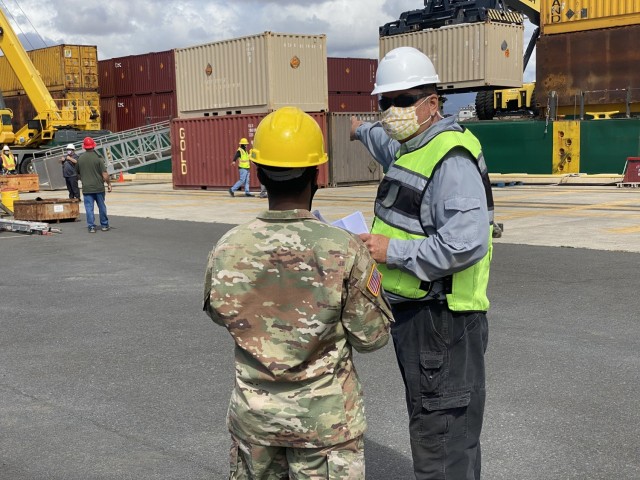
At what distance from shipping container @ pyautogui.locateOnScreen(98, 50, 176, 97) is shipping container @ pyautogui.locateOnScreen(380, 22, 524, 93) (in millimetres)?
17755

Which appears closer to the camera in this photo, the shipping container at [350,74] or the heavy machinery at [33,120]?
the heavy machinery at [33,120]

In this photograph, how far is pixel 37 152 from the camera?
32.7 metres

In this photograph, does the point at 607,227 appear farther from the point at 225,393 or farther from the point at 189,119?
the point at 189,119

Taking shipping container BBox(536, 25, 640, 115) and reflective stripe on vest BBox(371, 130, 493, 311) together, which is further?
shipping container BBox(536, 25, 640, 115)

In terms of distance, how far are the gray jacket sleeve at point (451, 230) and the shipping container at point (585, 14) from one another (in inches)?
997

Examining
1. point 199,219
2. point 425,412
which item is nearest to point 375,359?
point 425,412

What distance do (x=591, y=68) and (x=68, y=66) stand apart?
91.6ft

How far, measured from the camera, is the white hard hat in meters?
2.85

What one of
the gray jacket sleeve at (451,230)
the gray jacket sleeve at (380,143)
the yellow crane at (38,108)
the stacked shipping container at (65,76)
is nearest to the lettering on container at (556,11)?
the yellow crane at (38,108)

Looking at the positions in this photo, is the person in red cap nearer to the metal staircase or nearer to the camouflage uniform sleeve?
the camouflage uniform sleeve

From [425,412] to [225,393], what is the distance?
253cm

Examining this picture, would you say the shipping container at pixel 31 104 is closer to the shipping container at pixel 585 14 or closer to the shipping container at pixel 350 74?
the shipping container at pixel 350 74

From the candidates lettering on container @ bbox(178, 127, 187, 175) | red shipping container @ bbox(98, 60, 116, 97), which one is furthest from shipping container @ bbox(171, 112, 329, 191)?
red shipping container @ bbox(98, 60, 116, 97)

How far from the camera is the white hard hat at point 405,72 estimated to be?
285 centimetres
